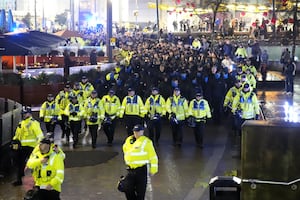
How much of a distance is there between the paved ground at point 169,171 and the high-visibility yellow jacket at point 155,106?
1.00m

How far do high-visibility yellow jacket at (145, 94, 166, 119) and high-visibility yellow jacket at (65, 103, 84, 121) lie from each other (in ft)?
6.27

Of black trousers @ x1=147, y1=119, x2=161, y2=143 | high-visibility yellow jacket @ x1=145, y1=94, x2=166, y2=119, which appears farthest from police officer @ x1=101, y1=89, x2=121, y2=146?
black trousers @ x1=147, y1=119, x2=161, y2=143

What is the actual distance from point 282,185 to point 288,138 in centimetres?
55

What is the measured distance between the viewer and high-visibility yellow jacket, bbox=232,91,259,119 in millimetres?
15758

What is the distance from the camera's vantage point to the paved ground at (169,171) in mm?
11711

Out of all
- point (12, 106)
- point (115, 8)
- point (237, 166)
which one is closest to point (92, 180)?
point (237, 166)

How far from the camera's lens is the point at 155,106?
16.3 metres

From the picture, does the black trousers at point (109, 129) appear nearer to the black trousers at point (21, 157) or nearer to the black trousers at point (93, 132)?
the black trousers at point (93, 132)

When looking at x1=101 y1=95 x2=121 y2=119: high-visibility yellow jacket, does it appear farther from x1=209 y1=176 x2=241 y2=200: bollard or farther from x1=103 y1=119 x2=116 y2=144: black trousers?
x1=209 y1=176 x2=241 y2=200: bollard

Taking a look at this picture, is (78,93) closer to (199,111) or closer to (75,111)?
(75,111)

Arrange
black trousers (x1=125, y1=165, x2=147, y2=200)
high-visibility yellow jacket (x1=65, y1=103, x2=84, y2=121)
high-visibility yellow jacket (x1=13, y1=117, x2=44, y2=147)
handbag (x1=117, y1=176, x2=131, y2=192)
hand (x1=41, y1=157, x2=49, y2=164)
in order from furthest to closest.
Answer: high-visibility yellow jacket (x1=65, y1=103, x2=84, y2=121) → high-visibility yellow jacket (x1=13, y1=117, x2=44, y2=147) → black trousers (x1=125, y1=165, x2=147, y2=200) → handbag (x1=117, y1=176, x2=131, y2=192) → hand (x1=41, y1=157, x2=49, y2=164)

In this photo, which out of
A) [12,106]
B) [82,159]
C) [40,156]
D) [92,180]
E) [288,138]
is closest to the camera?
[288,138]

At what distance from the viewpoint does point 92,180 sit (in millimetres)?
12820

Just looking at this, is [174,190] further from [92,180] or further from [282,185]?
[282,185]
